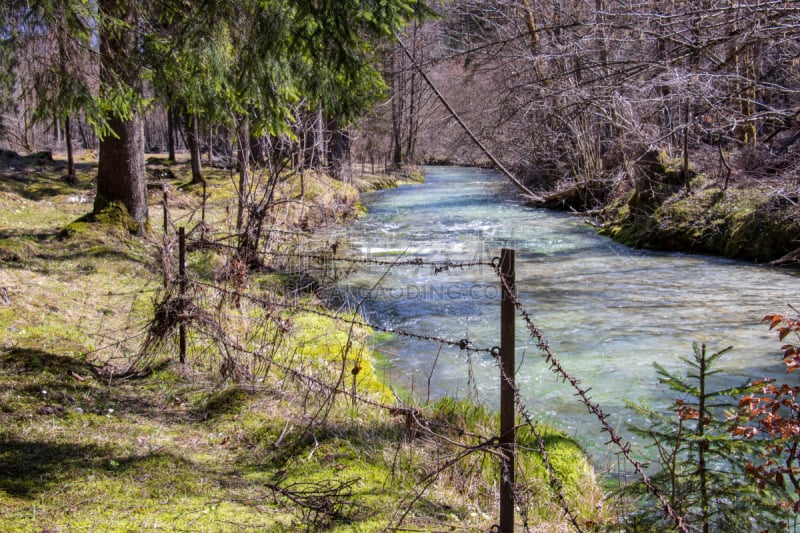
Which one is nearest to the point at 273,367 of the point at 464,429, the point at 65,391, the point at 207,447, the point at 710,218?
the point at 207,447

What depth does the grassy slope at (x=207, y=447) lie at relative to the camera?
3.32 m

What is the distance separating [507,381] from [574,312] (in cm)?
669

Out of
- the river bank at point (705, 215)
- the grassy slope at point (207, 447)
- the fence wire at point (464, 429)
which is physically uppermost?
the river bank at point (705, 215)

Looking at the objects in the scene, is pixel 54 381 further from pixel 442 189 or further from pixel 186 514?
pixel 442 189

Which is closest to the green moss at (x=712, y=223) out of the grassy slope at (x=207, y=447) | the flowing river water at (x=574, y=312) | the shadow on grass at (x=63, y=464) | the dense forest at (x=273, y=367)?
the flowing river water at (x=574, y=312)

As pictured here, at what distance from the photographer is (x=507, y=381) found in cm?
294

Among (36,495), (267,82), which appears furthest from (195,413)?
(267,82)

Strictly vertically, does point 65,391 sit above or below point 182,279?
below

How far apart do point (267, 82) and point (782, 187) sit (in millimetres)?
10942

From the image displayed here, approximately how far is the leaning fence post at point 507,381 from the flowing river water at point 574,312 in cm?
96

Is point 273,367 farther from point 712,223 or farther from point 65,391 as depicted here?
point 712,223

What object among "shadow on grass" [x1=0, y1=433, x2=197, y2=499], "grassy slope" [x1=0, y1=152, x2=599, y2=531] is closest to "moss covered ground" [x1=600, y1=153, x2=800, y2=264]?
"grassy slope" [x1=0, y1=152, x2=599, y2=531]

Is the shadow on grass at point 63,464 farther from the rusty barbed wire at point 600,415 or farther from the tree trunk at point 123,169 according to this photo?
the tree trunk at point 123,169

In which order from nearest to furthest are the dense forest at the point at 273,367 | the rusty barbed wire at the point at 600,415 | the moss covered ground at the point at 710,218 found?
the rusty barbed wire at the point at 600,415
the dense forest at the point at 273,367
the moss covered ground at the point at 710,218
